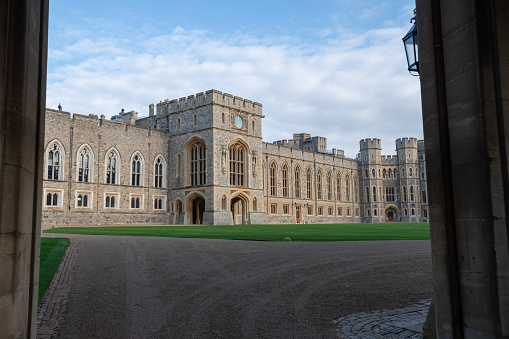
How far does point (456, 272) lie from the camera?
350 cm

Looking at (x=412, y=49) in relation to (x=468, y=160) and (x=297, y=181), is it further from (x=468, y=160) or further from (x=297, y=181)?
(x=297, y=181)

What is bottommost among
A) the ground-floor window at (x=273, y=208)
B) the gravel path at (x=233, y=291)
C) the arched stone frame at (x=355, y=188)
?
the gravel path at (x=233, y=291)

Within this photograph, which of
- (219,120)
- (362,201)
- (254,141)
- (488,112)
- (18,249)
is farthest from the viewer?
(362,201)

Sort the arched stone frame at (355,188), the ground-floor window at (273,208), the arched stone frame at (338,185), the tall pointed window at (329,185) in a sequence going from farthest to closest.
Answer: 1. the arched stone frame at (355,188)
2. the arched stone frame at (338,185)
3. the tall pointed window at (329,185)
4. the ground-floor window at (273,208)

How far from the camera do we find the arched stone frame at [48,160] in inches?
1165

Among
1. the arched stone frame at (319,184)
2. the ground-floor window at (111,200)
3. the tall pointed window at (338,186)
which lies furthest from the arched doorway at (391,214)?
the ground-floor window at (111,200)

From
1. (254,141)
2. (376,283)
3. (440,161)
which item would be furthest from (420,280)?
(254,141)

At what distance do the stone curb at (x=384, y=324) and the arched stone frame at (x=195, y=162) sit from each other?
31.0 metres

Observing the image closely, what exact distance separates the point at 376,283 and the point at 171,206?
31.5m

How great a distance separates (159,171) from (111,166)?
4729 millimetres

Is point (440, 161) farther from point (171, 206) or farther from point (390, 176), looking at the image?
point (390, 176)

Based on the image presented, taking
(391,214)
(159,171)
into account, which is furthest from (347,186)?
(159,171)

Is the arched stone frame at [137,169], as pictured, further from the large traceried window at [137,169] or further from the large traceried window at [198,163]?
the large traceried window at [198,163]

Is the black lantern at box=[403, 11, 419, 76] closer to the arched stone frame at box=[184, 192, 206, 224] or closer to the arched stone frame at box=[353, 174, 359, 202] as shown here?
the arched stone frame at box=[184, 192, 206, 224]
